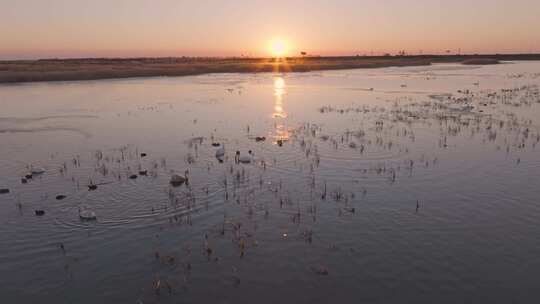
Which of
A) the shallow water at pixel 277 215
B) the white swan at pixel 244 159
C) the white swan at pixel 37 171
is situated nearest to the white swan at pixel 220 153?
the shallow water at pixel 277 215

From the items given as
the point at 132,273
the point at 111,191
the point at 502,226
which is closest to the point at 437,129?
the point at 502,226

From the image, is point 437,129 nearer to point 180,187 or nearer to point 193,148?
point 193,148

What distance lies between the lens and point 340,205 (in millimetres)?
12375

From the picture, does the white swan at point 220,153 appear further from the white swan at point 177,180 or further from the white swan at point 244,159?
the white swan at point 177,180

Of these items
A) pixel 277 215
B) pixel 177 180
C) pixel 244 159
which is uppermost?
pixel 244 159

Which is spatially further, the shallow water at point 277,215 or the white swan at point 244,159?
the white swan at point 244,159

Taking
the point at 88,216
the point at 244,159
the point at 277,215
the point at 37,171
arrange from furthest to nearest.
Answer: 1. the point at 244,159
2. the point at 37,171
3. the point at 277,215
4. the point at 88,216

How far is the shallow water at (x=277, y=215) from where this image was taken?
8.38 metres

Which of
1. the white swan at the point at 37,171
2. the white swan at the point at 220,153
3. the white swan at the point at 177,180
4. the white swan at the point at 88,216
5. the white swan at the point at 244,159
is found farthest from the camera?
the white swan at the point at 220,153

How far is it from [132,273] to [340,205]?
6350 millimetres

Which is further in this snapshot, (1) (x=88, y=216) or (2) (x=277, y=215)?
(2) (x=277, y=215)

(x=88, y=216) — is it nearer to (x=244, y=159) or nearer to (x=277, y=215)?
(x=277, y=215)

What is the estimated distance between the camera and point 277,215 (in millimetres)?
11727

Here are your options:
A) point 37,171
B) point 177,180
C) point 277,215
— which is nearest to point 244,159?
point 177,180
